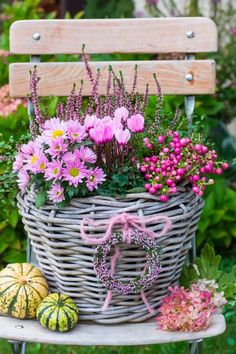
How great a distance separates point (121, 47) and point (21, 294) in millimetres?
1053

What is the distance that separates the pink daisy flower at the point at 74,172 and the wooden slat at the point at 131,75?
2.42ft

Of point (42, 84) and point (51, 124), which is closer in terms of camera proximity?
point (51, 124)

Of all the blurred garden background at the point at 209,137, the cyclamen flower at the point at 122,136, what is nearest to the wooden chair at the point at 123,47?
the blurred garden background at the point at 209,137

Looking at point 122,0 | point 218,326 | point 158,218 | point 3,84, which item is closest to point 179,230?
point 158,218

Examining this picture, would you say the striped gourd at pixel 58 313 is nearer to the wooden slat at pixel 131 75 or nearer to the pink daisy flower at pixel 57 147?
the pink daisy flower at pixel 57 147

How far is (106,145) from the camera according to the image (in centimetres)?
229

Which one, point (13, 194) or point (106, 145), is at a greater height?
point (106, 145)

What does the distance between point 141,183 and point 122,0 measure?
140 inches

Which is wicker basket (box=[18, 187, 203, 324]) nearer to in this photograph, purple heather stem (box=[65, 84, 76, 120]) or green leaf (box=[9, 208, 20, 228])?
purple heather stem (box=[65, 84, 76, 120])

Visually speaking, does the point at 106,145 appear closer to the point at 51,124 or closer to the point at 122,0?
the point at 51,124

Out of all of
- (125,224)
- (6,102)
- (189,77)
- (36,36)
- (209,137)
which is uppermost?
(36,36)

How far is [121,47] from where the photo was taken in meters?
2.95

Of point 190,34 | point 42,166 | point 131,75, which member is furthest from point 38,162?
point 190,34

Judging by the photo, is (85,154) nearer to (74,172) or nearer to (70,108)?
(74,172)
